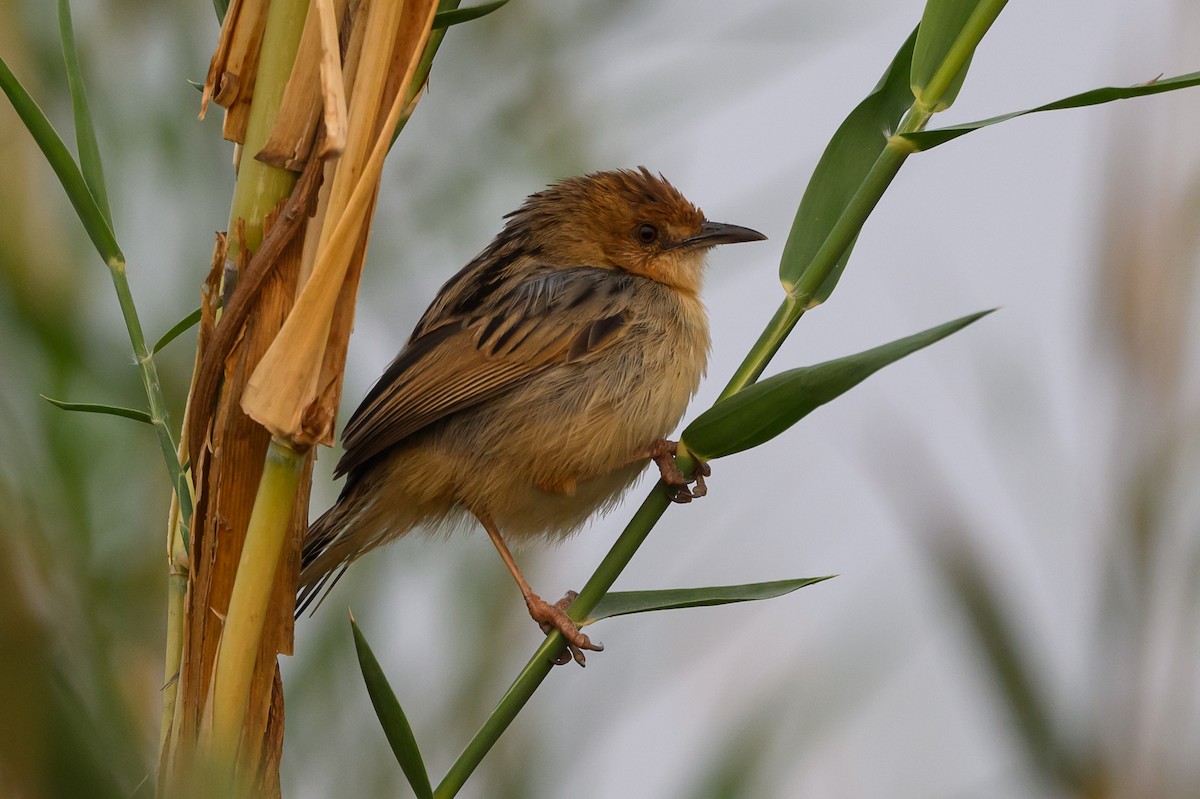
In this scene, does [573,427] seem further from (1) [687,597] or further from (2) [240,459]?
(2) [240,459]

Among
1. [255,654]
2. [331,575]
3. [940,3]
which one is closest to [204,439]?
[255,654]

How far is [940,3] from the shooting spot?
157 cm

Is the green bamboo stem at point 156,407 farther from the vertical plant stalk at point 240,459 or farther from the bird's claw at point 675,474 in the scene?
the bird's claw at point 675,474

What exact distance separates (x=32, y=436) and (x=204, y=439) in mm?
524

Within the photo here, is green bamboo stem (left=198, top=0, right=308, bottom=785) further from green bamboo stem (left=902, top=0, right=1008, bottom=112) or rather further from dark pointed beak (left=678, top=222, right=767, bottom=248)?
dark pointed beak (left=678, top=222, right=767, bottom=248)

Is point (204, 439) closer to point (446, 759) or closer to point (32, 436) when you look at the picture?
point (32, 436)

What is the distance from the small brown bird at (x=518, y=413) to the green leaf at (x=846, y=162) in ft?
4.64

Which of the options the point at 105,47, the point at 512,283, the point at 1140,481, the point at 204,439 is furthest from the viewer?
the point at 512,283

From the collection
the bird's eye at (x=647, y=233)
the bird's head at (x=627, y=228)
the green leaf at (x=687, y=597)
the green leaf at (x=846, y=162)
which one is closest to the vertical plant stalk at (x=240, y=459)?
the green leaf at (x=687, y=597)

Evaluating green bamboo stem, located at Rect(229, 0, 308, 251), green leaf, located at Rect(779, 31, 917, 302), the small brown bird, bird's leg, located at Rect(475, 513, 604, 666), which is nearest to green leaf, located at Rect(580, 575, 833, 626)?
green leaf, located at Rect(779, 31, 917, 302)

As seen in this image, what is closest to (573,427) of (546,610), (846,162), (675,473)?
(546,610)

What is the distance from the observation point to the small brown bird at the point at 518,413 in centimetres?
328

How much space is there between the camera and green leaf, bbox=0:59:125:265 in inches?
54.5

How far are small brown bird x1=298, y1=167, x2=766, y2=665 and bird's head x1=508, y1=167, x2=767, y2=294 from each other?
0.23 meters
